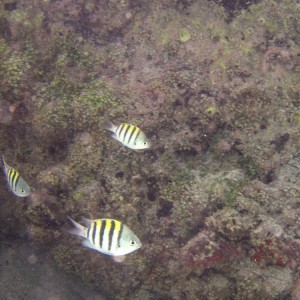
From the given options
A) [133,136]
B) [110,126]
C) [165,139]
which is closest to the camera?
[133,136]

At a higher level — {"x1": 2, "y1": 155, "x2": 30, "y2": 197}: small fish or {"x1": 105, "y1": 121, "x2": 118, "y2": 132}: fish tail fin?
{"x1": 105, "y1": 121, "x2": 118, "y2": 132}: fish tail fin

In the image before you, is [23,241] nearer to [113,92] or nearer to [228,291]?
[113,92]

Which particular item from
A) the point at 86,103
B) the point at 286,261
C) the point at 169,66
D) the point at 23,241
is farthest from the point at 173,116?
the point at 23,241

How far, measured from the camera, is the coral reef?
4672 millimetres

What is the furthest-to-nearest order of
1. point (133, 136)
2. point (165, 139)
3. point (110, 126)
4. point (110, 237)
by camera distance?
point (165, 139) → point (110, 126) → point (133, 136) → point (110, 237)

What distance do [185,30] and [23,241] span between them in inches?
183

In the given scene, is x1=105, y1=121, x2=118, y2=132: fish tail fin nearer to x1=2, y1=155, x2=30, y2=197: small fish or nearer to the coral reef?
the coral reef

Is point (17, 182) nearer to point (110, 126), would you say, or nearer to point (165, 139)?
point (110, 126)

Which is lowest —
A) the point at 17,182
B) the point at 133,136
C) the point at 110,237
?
the point at 17,182

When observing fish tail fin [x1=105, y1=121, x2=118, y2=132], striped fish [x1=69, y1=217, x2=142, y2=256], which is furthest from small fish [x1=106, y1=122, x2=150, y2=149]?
striped fish [x1=69, y1=217, x2=142, y2=256]

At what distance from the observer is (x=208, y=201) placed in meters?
4.93

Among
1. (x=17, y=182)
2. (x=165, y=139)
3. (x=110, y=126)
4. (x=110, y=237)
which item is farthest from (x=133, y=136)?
(x=17, y=182)

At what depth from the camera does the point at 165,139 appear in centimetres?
551

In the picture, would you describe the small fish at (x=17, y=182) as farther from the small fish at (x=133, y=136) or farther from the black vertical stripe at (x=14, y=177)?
the small fish at (x=133, y=136)
